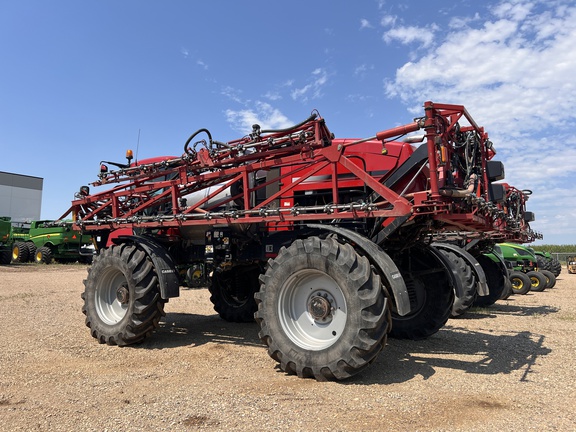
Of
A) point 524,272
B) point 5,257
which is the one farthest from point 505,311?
point 5,257

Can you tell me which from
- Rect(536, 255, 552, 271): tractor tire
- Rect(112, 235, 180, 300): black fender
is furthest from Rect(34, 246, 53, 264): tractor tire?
Rect(536, 255, 552, 271): tractor tire

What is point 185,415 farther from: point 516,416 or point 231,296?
point 231,296

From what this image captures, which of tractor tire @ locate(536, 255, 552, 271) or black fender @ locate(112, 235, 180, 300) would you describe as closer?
black fender @ locate(112, 235, 180, 300)

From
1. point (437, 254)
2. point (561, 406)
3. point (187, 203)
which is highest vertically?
point (187, 203)

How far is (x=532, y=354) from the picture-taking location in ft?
19.1

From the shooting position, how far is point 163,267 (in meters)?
6.01

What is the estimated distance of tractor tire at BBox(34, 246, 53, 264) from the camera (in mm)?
23672

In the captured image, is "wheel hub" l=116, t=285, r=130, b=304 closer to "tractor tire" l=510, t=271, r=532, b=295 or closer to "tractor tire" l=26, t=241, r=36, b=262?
"tractor tire" l=510, t=271, r=532, b=295

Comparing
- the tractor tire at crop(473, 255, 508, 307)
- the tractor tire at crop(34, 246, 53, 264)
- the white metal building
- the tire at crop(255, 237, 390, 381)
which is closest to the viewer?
the tire at crop(255, 237, 390, 381)

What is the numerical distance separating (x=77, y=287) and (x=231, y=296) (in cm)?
760

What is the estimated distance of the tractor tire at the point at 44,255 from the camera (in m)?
23.7

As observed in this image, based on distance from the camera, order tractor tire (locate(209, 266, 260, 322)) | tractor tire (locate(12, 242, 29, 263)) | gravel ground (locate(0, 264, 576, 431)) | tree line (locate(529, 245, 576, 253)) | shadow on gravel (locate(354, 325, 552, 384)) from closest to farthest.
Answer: gravel ground (locate(0, 264, 576, 431)) → shadow on gravel (locate(354, 325, 552, 384)) → tractor tire (locate(209, 266, 260, 322)) → tractor tire (locate(12, 242, 29, 263)) → tree line (locate(529, 245, 576, 253))

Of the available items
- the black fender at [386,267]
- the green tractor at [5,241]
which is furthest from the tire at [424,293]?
the green tractor at [5,241]

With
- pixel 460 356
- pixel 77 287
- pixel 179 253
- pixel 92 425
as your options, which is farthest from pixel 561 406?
pixel 77 287
